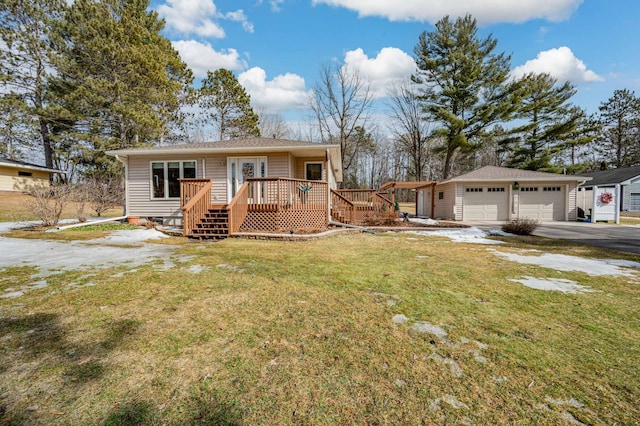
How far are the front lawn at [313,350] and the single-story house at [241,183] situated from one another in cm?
497

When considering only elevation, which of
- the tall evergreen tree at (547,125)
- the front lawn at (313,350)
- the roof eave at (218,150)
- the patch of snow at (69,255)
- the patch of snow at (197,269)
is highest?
the tall evergreen tree at (547,125)

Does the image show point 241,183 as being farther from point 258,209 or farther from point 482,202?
point 482,202

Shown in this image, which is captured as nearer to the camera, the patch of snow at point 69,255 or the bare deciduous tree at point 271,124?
the patch of snow at point 69,255

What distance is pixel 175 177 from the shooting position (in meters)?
11.3

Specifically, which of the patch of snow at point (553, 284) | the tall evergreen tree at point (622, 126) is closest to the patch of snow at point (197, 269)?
the patch of snow at point (553, 284)

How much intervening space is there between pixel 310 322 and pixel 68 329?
86.7 inches

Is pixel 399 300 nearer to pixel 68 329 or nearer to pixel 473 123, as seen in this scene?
pixel 68 329

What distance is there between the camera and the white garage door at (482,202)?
53.2ft

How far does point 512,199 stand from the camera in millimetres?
16078

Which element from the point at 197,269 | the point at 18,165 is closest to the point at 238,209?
the point at 197,269

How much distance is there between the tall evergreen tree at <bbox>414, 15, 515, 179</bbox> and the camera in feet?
71.6

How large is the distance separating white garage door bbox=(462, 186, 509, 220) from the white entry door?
12042mm

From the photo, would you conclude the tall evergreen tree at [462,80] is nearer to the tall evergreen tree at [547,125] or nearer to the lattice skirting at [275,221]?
the tall evergreen tree at [547,125]

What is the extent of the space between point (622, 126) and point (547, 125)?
14022 mm
